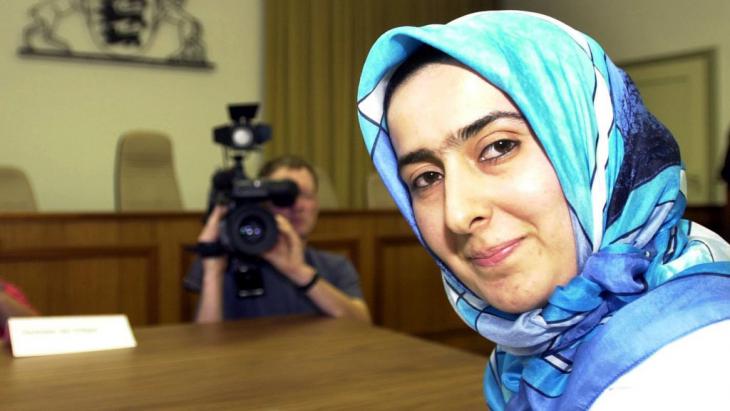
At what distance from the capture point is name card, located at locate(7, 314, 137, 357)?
1.27 meters

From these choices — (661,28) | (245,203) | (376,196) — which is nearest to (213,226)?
(245,203)

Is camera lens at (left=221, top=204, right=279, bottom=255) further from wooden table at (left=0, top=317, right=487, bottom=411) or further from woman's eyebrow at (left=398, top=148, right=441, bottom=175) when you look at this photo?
woman's eyebrow at (left=398, top=148, right=441, bottom=175)

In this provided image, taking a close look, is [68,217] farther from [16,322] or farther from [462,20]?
[462,20]

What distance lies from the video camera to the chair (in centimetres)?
317

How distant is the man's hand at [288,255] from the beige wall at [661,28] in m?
4.43

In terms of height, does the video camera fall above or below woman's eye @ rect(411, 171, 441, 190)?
below

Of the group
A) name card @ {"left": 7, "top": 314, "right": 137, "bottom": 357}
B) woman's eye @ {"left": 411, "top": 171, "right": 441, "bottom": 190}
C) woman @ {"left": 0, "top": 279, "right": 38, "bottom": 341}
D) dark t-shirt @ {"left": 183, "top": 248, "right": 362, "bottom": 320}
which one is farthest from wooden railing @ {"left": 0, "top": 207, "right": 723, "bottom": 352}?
woman's eye @ {"left": 411, "top": 171, "right": 441, "bottom": 190}

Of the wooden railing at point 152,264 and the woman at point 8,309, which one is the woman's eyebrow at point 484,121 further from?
the wooden railing at point 152,264

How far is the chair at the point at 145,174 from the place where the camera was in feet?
15.5

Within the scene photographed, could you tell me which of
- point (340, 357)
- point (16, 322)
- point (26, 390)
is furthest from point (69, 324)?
point (340, 357)

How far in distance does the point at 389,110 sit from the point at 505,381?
34 centimetres

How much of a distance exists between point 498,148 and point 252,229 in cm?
114

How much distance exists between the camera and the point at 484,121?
0.67m

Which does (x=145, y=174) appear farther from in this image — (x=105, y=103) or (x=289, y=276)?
(x=289, y=276)
